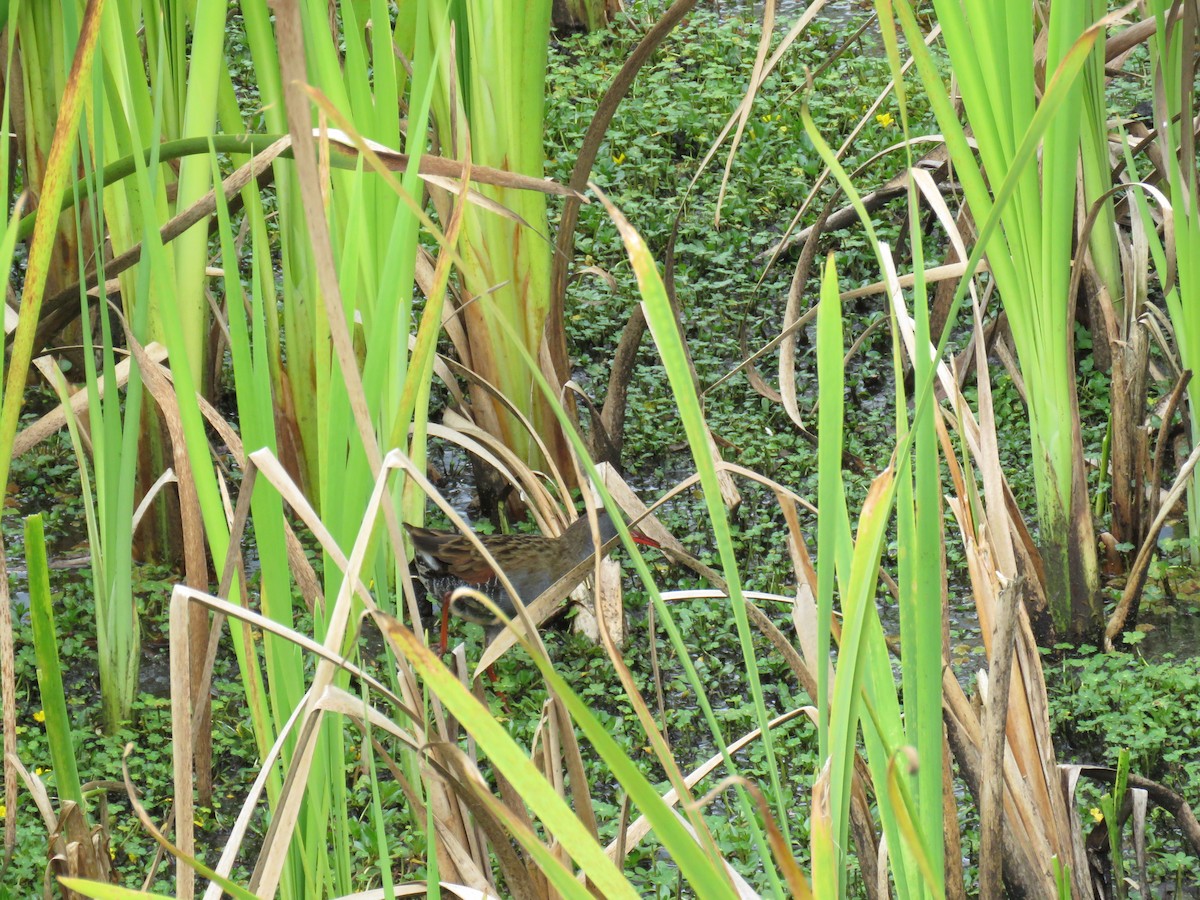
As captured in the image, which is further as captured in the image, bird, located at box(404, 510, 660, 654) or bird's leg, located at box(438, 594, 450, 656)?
bird's leg, located at box(438, 594, 450, 656)

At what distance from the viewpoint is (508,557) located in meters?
3.36

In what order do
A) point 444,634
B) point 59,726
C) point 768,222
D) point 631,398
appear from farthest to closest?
point 768,222
point 631,398
point 444,634
point 59,726

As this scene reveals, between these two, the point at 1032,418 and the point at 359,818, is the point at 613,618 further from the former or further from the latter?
the point at 1032,418

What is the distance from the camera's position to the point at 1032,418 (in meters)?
2.80

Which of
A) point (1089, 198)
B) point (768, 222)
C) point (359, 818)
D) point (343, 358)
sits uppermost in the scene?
point (343, 358)

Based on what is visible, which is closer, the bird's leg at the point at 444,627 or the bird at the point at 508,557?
the bird at the point at 508,557

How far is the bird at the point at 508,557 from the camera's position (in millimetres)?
3258

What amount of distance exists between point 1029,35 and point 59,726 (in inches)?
73.9

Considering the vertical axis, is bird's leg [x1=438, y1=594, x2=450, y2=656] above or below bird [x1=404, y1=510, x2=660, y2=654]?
below

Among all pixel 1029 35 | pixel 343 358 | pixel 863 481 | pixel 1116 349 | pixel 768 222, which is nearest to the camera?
pixel 343 358

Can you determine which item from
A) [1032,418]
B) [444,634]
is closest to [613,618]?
[444,634]

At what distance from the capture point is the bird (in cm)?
326

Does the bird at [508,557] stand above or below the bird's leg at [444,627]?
above

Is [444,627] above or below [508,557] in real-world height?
below
